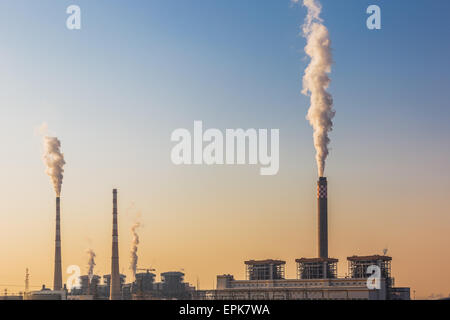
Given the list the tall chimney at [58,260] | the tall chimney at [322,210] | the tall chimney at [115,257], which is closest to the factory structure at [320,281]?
the tall chimney at [322,210]

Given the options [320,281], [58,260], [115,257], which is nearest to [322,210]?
[320,281]

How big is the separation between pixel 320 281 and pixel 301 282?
5000 mm

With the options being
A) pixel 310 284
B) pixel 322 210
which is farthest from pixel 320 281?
pixel 322 210

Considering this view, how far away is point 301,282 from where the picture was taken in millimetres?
176000

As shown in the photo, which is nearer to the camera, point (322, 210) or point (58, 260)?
point (322, 210)

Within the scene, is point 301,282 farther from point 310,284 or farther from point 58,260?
point 58,260

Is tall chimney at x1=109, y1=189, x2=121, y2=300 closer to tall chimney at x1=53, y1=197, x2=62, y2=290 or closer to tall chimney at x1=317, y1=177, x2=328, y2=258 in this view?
tall chimney at x1=53, y1=197, x2=62, y2=290

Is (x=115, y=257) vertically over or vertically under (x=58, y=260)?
over

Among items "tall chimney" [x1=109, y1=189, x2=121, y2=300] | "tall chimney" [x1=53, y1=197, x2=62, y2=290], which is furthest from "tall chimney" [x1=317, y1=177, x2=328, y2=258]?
"tall chimney" [x1=53, y1=197, x2=62, y2=290]
